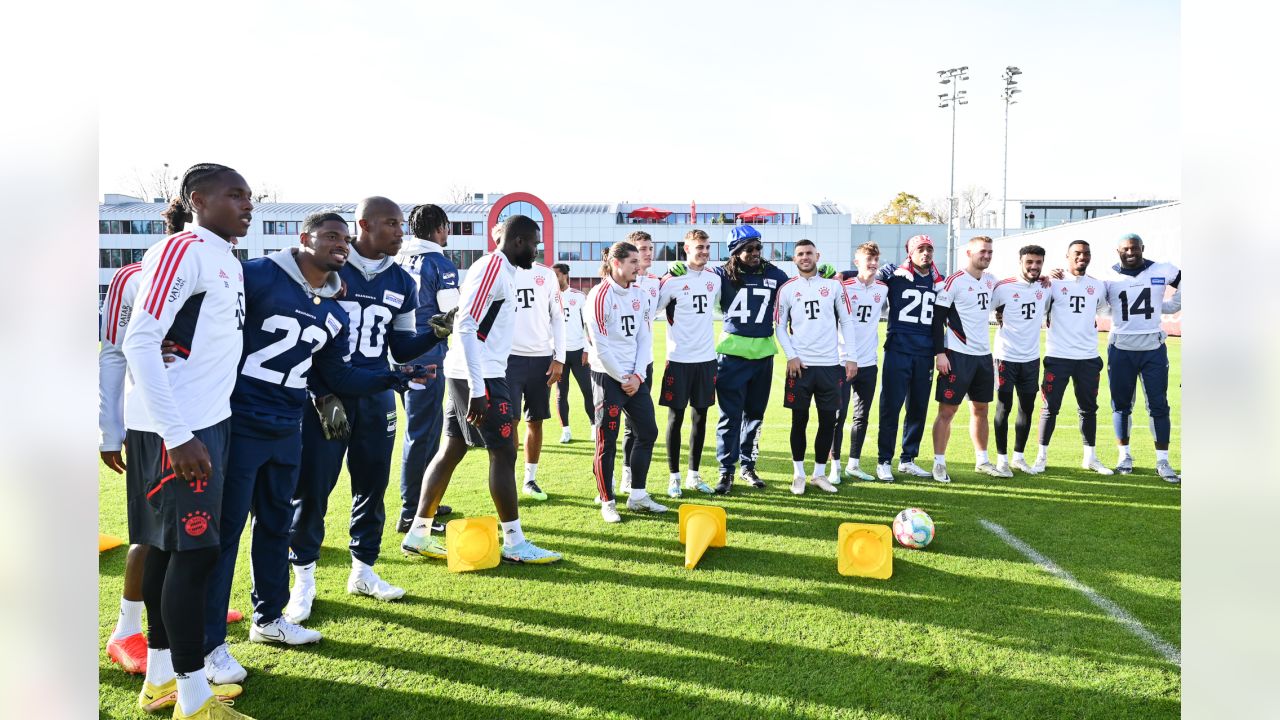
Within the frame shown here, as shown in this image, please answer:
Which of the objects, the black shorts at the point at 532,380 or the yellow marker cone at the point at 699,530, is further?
the black shorts at the point at 532,380

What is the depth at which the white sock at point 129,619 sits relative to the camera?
145 inches

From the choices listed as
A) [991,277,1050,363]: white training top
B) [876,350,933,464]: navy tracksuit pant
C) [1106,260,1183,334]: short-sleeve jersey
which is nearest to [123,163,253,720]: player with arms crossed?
[876,350,933,464]: navy tracksuit pant

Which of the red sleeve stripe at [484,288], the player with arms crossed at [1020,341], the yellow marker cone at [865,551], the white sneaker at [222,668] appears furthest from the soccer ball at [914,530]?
the white sneaker at [222,668]

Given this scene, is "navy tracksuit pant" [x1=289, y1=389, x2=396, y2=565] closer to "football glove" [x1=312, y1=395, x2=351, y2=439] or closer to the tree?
"football glove" [x1=312, y1=395, x2=351, y2=439]

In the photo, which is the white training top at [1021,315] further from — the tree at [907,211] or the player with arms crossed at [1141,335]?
the tree at [907,211]

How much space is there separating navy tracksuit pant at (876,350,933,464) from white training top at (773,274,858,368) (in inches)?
28.4

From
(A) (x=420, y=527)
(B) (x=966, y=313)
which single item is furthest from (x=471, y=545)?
(B) (x=966, y=313)

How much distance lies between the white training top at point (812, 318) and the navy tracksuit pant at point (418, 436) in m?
3.31

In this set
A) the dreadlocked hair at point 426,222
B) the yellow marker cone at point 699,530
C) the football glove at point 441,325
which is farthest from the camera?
the dreadlocked hair at point 426,222

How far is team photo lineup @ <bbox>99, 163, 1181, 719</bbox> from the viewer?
3055mm

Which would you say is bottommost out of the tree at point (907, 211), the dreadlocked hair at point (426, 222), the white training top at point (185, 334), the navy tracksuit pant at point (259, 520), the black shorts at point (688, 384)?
the navy tracksuit pant at point (259, 520)

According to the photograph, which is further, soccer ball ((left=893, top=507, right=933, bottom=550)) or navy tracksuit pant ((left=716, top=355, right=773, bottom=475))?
navy tracksuit pant ((left=716, top=355, right=773, bottom=475))
